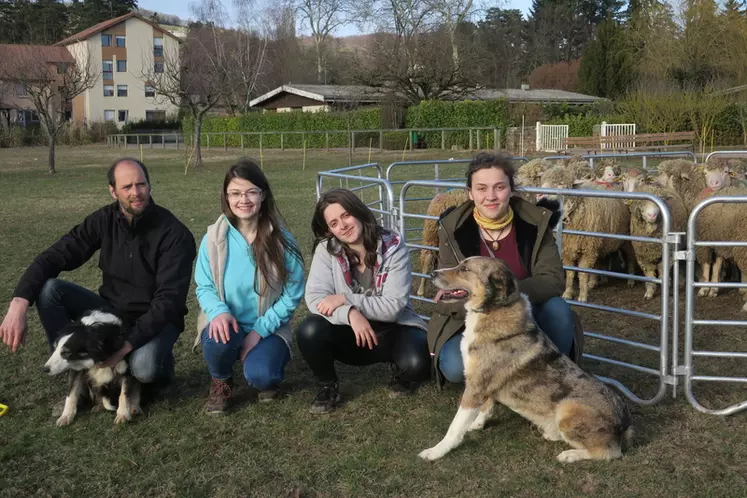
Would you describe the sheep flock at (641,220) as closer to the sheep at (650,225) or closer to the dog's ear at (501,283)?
the sheep at (650,225)

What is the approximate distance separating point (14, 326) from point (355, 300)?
81.5 inches

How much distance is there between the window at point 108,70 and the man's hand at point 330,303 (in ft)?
226

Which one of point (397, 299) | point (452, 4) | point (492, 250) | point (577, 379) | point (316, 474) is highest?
point (452, 4)

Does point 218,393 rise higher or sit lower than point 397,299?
lower

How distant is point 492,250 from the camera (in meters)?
4.48

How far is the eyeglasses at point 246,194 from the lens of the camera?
4.49 m

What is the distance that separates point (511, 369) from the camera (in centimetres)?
388

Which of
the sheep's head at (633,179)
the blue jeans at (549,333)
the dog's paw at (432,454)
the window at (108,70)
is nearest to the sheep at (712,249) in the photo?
the sheep's head at (633,179)

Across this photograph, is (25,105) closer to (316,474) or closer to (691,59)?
(691,59)

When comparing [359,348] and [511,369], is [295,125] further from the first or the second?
[511,369]

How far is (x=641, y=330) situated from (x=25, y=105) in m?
72.5

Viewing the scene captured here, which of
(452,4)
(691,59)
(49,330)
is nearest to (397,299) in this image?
(49,330)

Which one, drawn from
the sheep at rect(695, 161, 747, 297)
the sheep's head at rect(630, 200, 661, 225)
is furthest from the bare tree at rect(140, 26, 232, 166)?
the sheep's head at rect(630, 200, 661, 225)

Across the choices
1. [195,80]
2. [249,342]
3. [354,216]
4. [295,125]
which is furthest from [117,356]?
[295,125]
